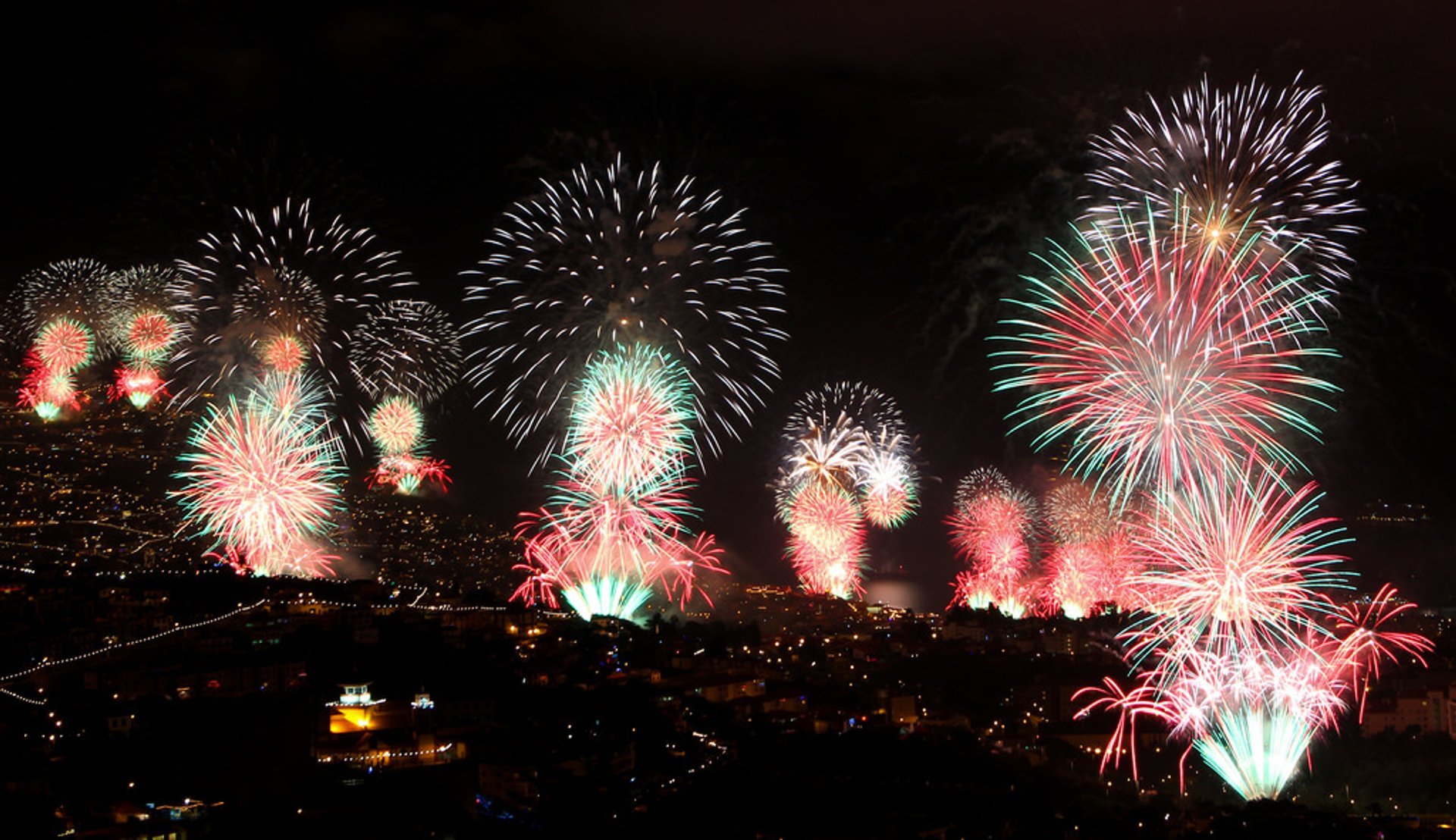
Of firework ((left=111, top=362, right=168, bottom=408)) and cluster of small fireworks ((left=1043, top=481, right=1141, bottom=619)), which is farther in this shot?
firework ((left=111, top=362, right=168, bottom=408))

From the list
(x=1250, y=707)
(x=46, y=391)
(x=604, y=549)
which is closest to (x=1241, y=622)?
(x=1250, y=707)

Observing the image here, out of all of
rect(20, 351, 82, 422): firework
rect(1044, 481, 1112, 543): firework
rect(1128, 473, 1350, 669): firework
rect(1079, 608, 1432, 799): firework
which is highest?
rect(20, 351, 82, 422): firework

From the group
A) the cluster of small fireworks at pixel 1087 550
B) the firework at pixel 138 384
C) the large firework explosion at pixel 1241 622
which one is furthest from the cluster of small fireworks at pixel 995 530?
the firework at pixel 138 384

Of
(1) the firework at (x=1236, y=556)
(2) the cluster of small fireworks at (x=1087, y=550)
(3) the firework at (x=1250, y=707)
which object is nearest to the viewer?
(1) the firework at (x=1236, y=556)

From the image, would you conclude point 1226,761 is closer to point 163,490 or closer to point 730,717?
point 730,717

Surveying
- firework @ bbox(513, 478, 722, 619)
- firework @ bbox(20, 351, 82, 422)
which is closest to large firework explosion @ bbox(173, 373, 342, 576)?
firework @ bbox(513, 478, 722, 619)

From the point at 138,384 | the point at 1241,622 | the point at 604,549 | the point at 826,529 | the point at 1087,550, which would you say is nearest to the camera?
the point at 1241,622

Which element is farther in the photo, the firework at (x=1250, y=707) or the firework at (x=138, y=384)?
the firework at (x=138, y=384)

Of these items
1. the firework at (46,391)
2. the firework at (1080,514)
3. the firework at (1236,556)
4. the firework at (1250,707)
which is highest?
the firework at (46,391)

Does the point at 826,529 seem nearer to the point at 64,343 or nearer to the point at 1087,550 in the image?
the point at 1087,550

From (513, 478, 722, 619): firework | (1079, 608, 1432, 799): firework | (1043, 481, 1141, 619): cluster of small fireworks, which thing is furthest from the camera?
(1043, 481, 1141, 619): cluster of small fireworks

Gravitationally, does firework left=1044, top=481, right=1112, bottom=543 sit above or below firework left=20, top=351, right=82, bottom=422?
below

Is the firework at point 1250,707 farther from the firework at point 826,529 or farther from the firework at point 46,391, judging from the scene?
the firework at point 46,391

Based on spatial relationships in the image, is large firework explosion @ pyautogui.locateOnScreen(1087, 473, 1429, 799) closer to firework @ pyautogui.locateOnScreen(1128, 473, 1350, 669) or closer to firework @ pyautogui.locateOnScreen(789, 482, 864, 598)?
firework @ pyautogui.locateOnScreen(1128, 473, 1350, 669)
